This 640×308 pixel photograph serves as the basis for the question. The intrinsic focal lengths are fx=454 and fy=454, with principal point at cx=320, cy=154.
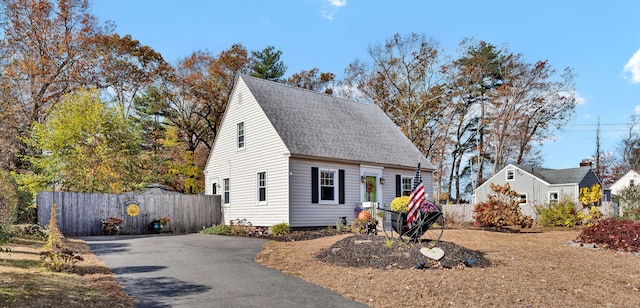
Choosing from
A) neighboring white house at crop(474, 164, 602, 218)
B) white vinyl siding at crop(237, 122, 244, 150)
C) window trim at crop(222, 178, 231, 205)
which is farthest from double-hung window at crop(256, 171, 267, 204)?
neighboring white house at crop(474, 164, 602, 218)

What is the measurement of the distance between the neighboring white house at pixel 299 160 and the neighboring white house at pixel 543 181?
52.7 ft

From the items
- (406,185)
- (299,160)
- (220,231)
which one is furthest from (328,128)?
(220,231)

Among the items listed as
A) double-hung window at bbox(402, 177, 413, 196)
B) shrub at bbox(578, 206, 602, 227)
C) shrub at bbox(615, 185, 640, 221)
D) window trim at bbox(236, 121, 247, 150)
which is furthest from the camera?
double-hung window at bbox(402, 177, 413, 196)

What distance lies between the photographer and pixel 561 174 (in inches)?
1406

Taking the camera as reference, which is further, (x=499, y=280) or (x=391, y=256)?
(x=391, y=256)

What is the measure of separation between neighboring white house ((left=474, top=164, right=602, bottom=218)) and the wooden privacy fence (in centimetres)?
2308

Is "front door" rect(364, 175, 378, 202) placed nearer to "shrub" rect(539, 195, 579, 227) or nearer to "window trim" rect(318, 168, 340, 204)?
"window trim" rect(318, 168, 340, 204)

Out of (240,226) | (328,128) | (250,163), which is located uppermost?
(328,128)

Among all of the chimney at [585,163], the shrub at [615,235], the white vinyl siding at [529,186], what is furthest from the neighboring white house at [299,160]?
the chimney at [585,163]

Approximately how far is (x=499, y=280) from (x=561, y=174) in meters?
32.1

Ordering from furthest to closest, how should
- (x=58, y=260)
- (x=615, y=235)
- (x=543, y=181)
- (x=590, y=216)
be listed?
(x=543, y=181) → (x=590, y=216) → (x=615, y=235) → (x=58, y=260)

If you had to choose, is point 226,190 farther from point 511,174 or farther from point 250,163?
point 511,174

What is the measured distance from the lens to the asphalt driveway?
6629 millimetres

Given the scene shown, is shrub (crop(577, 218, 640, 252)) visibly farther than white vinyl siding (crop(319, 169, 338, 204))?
No
